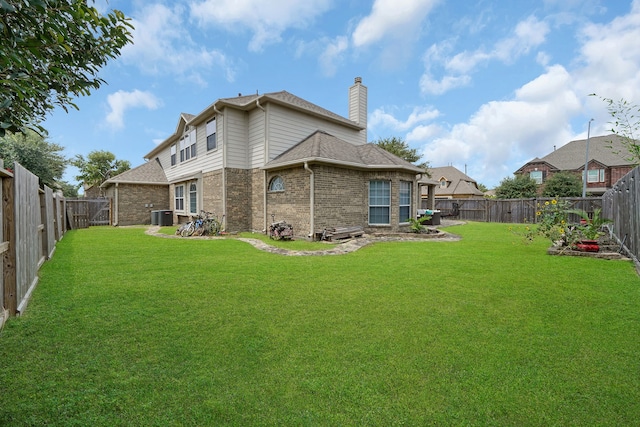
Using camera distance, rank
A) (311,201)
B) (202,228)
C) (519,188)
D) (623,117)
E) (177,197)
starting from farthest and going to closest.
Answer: (519,188) → (177,197) → (202,228) → (311,201) → (623,117)

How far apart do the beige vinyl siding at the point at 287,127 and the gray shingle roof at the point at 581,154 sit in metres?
35.8

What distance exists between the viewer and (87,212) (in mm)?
17844

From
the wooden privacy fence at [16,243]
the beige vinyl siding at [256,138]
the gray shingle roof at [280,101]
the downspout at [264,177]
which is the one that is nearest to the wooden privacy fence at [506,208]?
the gray shingle roof at [280,101]

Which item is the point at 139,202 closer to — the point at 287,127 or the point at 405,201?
the point at 287,127

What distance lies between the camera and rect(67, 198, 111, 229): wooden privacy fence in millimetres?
16966

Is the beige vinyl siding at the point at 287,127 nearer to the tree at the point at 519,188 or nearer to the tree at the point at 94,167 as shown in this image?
the tree at the point at 519,188

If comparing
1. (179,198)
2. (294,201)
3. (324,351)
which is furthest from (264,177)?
(324,351)

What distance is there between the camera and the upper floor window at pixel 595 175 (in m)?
33.4

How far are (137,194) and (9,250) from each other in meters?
18.7

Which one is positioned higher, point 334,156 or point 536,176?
point 536,176

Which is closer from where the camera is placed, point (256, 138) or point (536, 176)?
point (256, 138)

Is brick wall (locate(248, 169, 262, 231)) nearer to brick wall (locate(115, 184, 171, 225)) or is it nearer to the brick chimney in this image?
the brick chimney

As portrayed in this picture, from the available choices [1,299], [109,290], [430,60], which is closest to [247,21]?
[430,60]

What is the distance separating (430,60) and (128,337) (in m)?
13.4
